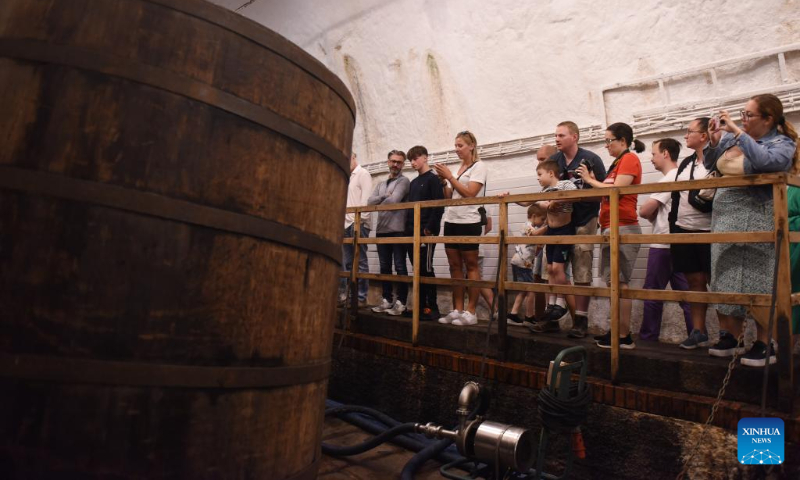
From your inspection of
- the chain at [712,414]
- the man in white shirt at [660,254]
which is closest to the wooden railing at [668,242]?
the chain at [712,414]

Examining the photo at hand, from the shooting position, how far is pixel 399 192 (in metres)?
5.09

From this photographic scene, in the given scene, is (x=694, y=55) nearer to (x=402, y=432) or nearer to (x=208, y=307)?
(x=402, y=432)

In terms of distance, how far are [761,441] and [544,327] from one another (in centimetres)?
165

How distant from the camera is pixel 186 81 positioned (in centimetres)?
131

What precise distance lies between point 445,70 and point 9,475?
19.7ft

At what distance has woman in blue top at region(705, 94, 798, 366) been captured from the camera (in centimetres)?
260

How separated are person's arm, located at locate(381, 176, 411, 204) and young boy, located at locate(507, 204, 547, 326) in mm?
1265

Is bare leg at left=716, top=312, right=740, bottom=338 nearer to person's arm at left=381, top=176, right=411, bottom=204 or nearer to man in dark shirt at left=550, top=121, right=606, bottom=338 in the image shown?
man in dark shirt at left=550, top=121, right=606, bottom=338

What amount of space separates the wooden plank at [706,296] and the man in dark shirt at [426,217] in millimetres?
1906

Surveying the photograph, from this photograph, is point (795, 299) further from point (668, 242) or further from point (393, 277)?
point (393, 277)

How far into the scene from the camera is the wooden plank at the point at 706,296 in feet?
8.11

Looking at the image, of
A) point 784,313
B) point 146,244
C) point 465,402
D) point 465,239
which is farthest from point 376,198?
Result: point 146,244

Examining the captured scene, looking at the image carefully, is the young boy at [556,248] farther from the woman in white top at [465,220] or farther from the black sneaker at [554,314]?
the woman in white top at [465,220]

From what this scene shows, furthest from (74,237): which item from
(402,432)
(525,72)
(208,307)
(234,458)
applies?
(525,72)
